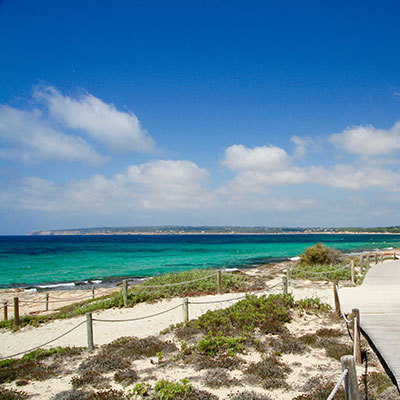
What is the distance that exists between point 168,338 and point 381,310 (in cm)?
682

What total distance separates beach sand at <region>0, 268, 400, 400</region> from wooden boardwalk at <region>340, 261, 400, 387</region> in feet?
1.33

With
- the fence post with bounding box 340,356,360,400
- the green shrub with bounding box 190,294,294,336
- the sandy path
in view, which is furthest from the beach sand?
the fence post with bounding box 340,356,360,400

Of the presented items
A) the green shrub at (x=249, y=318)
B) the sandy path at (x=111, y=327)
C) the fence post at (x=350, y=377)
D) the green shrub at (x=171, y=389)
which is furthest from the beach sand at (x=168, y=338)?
the fence post at (x=350, y=377)

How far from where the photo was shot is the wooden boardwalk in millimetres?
6727

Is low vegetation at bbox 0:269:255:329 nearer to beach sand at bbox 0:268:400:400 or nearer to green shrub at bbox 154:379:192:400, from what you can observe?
beach sand at bbox 0:268:400:400

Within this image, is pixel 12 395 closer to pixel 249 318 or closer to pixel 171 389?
pixel 171 389

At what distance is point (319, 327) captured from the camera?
9562mm

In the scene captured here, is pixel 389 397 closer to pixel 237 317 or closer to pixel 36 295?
pixel 237 317

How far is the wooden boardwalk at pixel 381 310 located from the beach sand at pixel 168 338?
406 millimetres

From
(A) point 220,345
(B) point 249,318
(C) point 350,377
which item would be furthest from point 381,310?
(C) point 350,377

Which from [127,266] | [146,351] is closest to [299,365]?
[146,351]

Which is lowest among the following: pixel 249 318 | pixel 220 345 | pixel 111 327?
pixel 111 327

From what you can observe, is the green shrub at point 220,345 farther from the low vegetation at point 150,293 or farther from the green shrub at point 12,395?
the low vegetation at point 150,293

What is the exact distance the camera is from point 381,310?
10031mm
